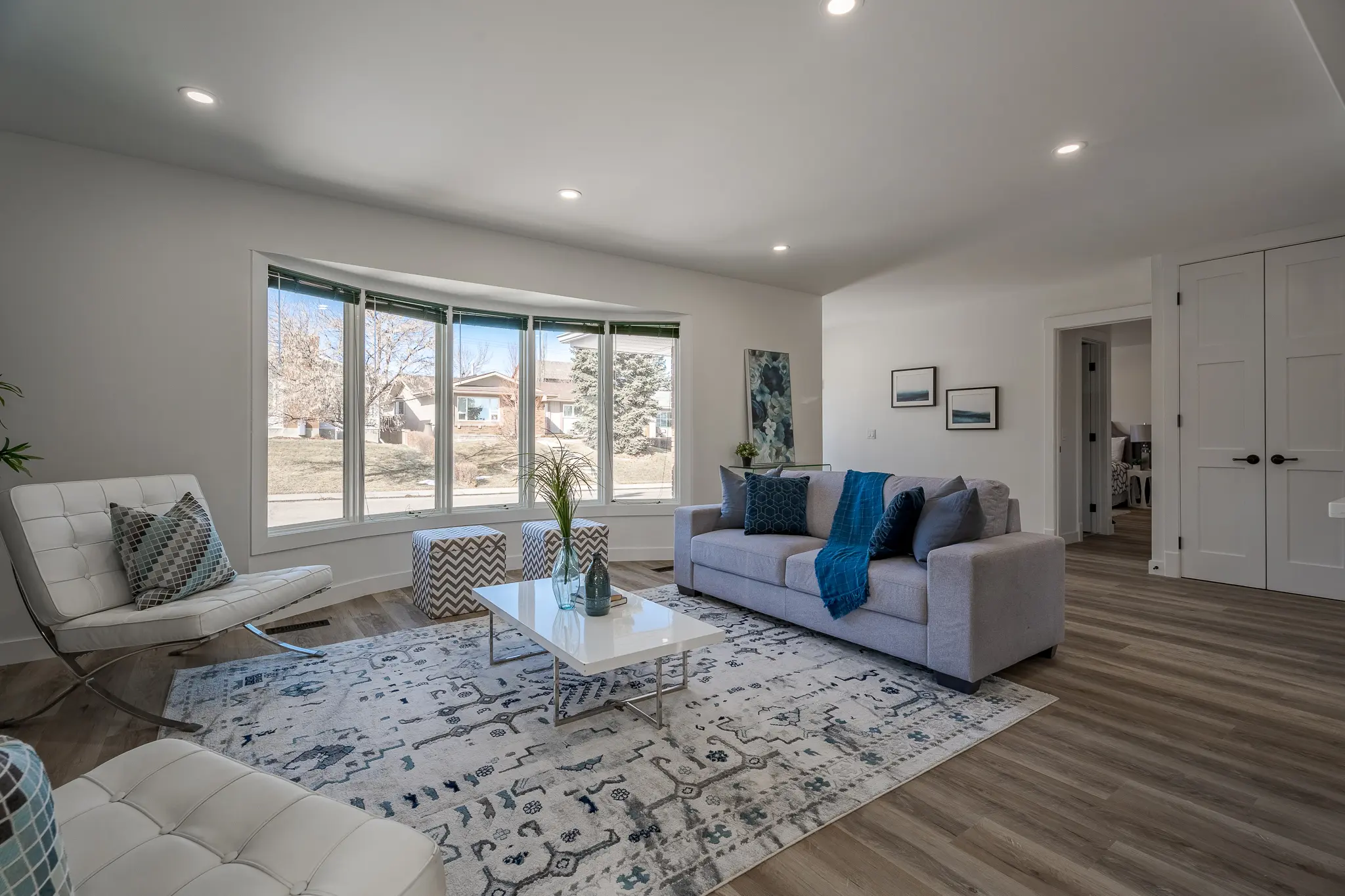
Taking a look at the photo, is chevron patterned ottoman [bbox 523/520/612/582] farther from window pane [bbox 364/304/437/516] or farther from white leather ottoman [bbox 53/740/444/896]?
white leather ottoman [bbox 53/740/444/896]

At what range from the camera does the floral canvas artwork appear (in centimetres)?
590

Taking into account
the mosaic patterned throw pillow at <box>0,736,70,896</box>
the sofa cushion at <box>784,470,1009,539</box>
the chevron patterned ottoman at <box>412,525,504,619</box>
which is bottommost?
the chevron patterned ottoman at <box>412,525,504,619</box>

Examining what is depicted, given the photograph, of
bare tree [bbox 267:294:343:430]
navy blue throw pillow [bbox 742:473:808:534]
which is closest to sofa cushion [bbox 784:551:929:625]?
navy blue throw pillow [bbox 742:473:808:534]

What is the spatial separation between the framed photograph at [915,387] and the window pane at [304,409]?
234 inches

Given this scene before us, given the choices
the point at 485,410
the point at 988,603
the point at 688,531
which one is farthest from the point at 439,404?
the point at 988,603

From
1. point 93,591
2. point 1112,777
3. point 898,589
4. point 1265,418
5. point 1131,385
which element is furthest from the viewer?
point 1131,385

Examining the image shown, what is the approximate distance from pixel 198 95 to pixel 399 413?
91.0 inches

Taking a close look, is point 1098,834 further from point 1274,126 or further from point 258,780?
point 1274,126

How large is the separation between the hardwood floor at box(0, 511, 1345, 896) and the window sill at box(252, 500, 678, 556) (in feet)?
1.96

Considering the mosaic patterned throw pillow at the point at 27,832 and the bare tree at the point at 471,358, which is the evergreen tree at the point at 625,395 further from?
the mosaic patterned throw pillow at the point at 27,832

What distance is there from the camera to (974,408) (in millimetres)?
6727

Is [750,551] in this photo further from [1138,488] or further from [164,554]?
[1138,488]

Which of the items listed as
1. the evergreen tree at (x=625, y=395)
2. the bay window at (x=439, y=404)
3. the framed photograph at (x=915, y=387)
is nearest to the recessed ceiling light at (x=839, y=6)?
the bay window at (x=439, y=404)

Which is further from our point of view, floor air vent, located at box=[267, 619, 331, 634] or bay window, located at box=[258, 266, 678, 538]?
bay window, located at box=[258, 266, 678, 538]
